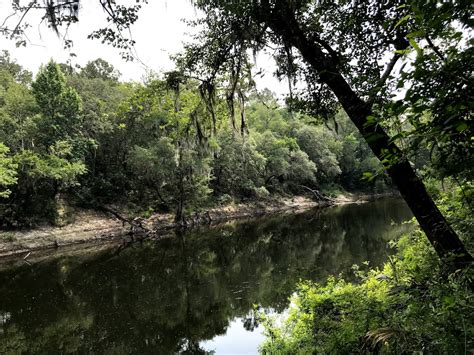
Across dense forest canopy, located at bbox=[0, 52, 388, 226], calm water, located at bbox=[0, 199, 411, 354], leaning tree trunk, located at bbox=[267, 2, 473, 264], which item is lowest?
calm water, located at bbox=[0, 199, 411, 354]

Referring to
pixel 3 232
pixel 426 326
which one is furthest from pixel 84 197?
pixel 426 326

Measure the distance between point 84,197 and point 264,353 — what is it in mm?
23672

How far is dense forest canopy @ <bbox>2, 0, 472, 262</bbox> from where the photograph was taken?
1.79 m

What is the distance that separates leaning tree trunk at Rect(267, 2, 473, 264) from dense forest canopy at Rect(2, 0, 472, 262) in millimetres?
11

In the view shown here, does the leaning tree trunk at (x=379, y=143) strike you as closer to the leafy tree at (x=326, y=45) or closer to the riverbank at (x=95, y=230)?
the leafy tree at (x=326, y=45)

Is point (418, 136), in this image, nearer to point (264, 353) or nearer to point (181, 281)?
point (264, 353)

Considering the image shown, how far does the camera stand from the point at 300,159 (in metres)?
42.1

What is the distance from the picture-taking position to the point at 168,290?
40.8 ft

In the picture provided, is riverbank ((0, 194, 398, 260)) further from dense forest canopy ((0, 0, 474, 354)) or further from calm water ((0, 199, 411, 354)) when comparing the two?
calm water ((0, 199, 411, 354))

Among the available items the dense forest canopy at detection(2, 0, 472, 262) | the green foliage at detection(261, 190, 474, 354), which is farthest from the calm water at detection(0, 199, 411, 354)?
the dense forest canopy at detection(2, 0, 472, 262)

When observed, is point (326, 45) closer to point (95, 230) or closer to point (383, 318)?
point (383, 318)

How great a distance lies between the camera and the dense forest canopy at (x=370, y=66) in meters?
1.79

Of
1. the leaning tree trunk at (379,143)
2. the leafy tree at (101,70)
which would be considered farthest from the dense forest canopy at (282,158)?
the leafy tree at (101,70)

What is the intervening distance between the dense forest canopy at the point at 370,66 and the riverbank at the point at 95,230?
17816 millimetres
